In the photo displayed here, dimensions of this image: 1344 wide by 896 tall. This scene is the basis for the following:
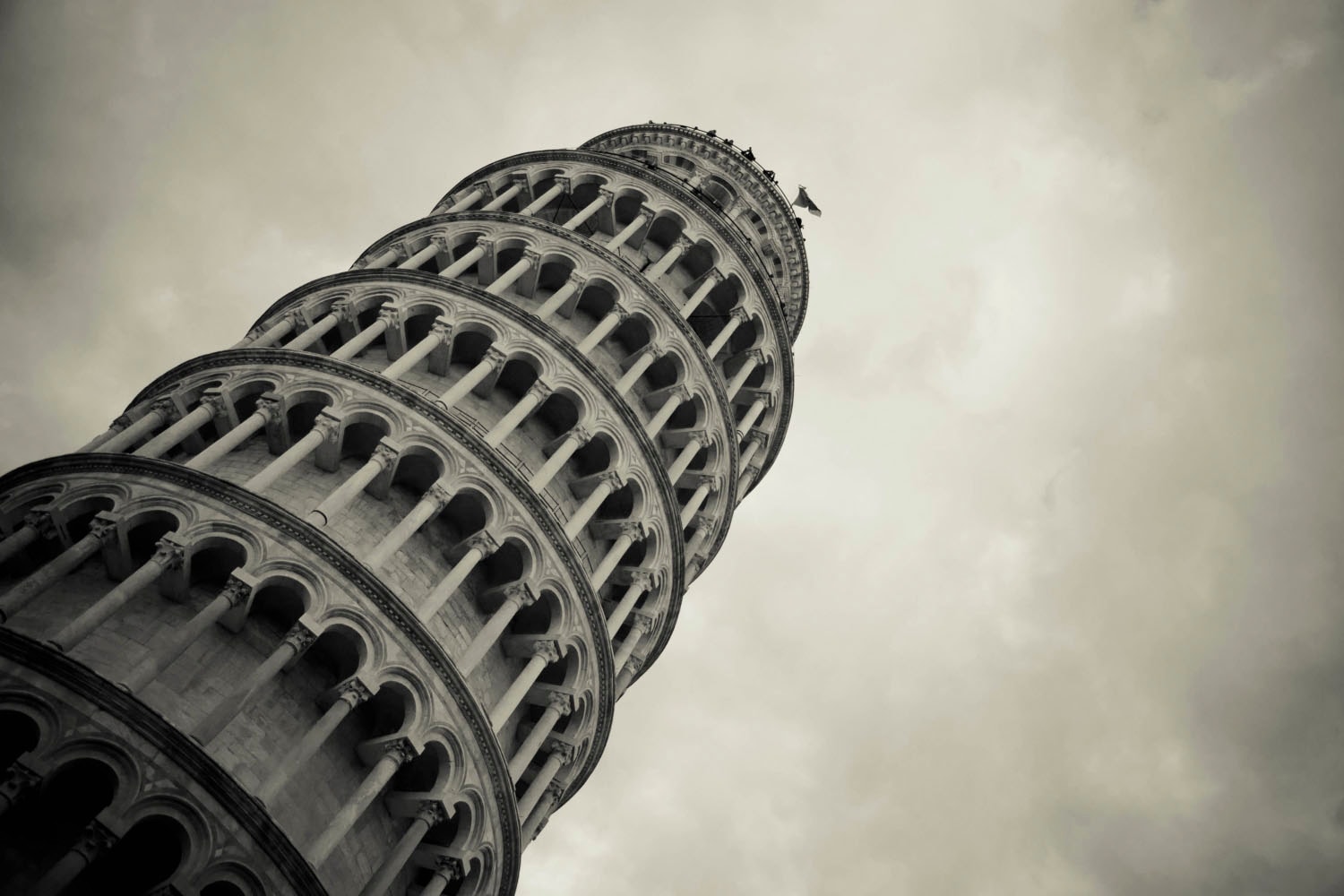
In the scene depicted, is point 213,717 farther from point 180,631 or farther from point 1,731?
point 1,731

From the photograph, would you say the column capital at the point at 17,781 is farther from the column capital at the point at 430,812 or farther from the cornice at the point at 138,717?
the column capital at the point at 430,812

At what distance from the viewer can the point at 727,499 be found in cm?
2961

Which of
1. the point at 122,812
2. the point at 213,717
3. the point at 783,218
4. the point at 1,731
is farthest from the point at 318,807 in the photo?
the point at 783,218

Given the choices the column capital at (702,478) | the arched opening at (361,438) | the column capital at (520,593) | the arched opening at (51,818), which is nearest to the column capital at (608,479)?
the column capital at (520,593)

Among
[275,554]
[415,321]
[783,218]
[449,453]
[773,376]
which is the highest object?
[783,218]

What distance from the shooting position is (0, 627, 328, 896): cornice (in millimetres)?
13656

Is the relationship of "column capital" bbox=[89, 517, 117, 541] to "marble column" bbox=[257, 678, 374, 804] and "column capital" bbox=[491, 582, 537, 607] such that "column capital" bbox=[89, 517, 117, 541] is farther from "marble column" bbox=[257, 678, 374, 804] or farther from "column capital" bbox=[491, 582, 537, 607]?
"column capital" bbox=[491, 582, 537, 607]

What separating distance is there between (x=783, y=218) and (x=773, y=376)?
8123 mm

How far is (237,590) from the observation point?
52.5 feet

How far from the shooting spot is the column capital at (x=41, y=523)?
16.6 metres

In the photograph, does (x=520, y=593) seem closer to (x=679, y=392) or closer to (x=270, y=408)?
(x=270, y=408)

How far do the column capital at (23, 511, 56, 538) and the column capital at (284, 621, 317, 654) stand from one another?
4.80 meters

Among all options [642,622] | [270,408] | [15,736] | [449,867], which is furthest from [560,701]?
[15,736]

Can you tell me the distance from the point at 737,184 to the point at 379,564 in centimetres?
2406
